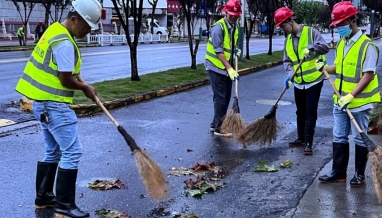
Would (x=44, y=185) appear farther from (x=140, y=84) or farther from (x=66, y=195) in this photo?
(x=140, y=84)

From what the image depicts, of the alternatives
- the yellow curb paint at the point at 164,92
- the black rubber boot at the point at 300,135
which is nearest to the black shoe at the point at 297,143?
the black rubber boot at the point at 300,135

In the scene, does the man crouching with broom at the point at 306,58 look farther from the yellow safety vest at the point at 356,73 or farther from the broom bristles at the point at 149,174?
the broom bristles at the point at 149,174

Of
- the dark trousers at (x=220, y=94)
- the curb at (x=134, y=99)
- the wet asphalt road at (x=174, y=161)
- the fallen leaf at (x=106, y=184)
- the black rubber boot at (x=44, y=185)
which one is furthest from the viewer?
the curb at (x=134, y=99)

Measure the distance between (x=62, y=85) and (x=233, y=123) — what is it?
3.54m

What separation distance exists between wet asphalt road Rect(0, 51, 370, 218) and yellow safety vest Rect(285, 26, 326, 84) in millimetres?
982

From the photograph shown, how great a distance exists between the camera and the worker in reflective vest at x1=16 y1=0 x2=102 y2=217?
13.7ft

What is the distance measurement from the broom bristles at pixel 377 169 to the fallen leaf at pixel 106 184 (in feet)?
7.80

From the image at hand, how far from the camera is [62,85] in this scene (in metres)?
4.25

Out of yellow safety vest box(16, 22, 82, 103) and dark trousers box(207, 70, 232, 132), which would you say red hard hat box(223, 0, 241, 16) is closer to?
dark trousers box(207, 70, 232, 132)

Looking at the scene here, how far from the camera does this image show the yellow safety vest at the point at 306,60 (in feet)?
22.1

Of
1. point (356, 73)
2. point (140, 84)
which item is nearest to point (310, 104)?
point (356, 73)

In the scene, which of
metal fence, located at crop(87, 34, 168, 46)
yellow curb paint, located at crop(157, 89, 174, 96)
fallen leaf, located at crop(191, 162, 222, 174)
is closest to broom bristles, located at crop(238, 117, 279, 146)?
fallen leaf, located at crop(191, 162, 222, 174)

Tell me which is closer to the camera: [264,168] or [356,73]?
[356,73]

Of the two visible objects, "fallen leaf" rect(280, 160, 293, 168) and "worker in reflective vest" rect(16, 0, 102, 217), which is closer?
"worker in reflective vest" rect(16, 0, 102, 217)
